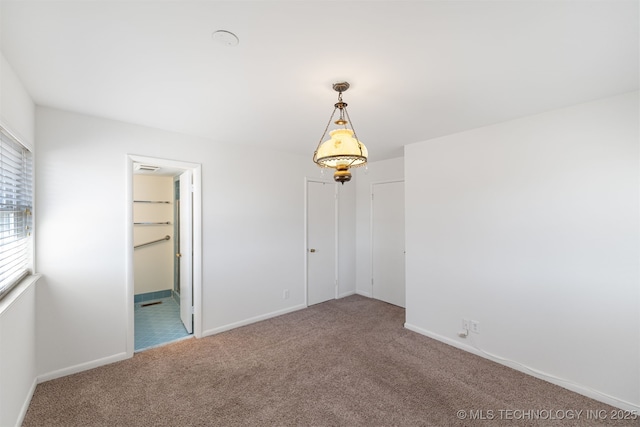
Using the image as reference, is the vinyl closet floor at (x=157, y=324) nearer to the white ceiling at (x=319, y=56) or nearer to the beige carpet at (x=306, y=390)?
the beige carpet at (x=306, y=390)

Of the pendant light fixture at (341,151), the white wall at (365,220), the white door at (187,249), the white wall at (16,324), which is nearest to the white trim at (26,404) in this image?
the white wall at (16,324)

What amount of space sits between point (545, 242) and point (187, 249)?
12.6ft

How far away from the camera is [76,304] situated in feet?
8.27

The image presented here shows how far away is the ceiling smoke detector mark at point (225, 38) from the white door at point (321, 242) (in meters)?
2.94

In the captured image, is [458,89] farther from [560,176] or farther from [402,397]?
[402,397]

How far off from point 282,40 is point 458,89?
4.51ft

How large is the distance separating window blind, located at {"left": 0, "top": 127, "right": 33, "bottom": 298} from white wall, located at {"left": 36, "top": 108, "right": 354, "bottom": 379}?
0.11 m

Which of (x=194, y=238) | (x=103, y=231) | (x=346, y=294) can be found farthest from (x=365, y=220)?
(x=103, y=231)

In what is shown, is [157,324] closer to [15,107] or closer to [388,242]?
[15,107]

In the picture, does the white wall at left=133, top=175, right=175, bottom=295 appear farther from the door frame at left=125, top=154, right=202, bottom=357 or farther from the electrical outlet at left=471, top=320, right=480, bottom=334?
the electrical outlet at left=471, top=320, right=480, bottom=334

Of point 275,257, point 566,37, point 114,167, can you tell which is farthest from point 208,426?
point 566,37

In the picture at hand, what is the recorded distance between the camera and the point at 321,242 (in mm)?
4566

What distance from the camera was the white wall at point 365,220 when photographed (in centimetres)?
473

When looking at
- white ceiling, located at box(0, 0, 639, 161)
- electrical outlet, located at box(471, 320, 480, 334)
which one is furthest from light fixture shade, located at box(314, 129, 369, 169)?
electrical outlet, located at box(471, 320, 480, 334)
